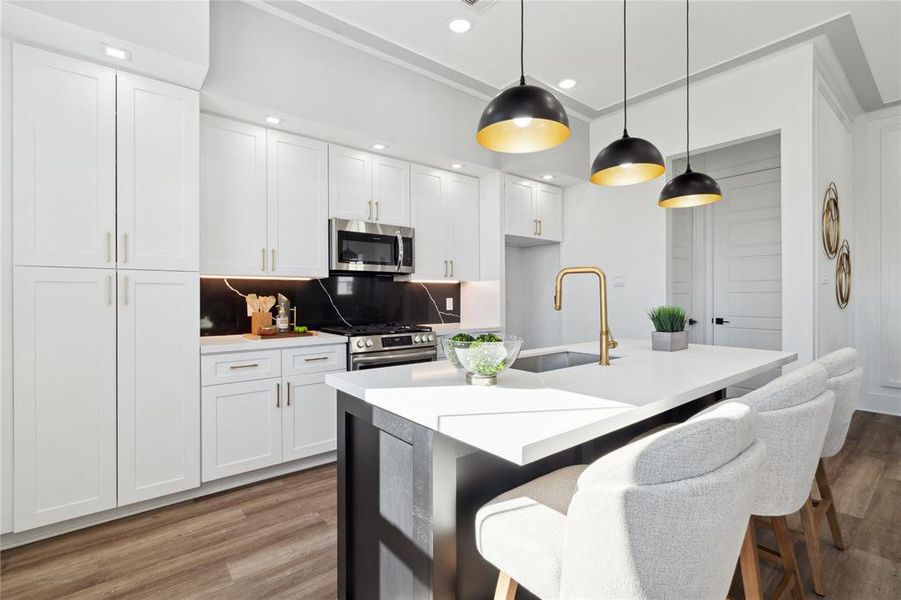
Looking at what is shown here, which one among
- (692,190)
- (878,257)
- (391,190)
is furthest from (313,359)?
(878,257)

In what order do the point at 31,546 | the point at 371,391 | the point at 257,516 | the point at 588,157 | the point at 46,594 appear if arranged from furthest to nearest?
the point at 588,157 → the point at 257,516 → the point at 31,546 → the point at 46,594 → the point at 371,391

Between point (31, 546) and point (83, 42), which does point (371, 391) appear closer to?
point (31, 546)

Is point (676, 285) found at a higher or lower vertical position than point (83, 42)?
lower

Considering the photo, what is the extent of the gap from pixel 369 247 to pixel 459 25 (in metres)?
1.69

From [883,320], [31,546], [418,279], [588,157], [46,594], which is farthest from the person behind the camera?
[588,157]

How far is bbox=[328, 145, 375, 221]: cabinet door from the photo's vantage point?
11.1 feet

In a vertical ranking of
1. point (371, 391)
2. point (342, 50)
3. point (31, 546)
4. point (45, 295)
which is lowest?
A: point (31, 546)

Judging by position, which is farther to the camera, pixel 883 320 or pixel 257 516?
pixel 883 320

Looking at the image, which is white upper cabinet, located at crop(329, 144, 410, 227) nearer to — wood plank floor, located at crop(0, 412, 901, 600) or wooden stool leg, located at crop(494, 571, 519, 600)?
wood plank floor, located at crop(0, 412, 901, 600)

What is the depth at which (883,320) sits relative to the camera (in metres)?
4.30

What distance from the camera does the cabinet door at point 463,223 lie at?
4.13 metres

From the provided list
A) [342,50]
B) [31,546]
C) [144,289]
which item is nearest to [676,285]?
[342,50]

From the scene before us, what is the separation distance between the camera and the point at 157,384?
2439 mm

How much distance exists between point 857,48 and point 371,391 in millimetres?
4349
